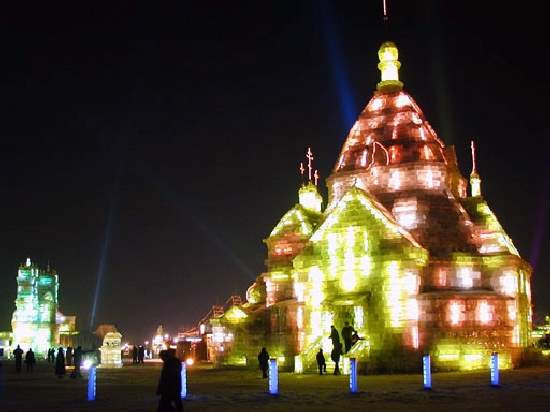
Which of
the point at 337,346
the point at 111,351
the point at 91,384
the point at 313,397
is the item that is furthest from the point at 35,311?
the point at 313,397

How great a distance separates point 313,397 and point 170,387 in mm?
8769

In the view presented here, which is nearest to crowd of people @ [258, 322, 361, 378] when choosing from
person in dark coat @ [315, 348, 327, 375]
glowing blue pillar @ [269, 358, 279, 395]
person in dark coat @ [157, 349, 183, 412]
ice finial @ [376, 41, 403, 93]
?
person in dark coat @ [315, 348, 327, 375]

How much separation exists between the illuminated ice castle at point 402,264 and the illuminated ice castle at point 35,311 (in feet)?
222

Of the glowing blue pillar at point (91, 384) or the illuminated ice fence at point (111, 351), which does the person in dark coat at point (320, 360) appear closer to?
the glowing blue pillar at point (91, 384)

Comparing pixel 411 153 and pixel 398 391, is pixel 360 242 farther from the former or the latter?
pixel 398 391

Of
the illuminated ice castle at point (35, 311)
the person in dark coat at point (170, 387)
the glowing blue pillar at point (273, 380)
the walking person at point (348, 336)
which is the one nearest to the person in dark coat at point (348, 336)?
the walking person at point (348, 336)

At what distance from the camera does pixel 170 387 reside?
15.8 meters

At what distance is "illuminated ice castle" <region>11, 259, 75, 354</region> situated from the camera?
348ft

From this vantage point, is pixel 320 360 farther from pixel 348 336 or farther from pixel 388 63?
pixel 388 63

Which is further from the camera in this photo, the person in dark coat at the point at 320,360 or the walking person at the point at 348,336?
the walking person at the point at 348,336

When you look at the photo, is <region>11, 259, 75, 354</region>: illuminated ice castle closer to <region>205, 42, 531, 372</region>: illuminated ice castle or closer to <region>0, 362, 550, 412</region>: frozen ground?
<region>205, 42, 531, 372</region>: illuminated ice castle

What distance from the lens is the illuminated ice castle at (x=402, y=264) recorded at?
39438 mm

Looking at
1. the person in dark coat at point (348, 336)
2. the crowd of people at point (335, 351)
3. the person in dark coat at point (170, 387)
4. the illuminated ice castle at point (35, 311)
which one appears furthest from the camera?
the illuminated ice castle at point (35, 311)

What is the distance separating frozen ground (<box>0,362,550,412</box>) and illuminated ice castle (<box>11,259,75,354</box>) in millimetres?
78348
